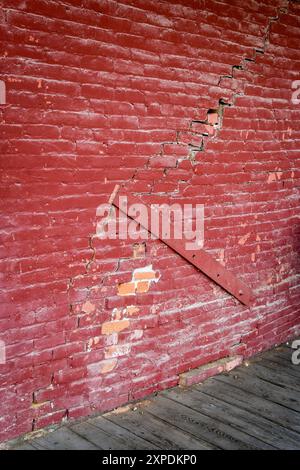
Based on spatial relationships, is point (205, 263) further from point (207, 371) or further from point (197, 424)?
point (197, 424)

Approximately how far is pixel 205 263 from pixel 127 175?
3.47 feet

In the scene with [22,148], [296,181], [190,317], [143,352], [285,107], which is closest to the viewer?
[22,148]

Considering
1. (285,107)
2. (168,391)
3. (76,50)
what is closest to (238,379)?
(168,391)

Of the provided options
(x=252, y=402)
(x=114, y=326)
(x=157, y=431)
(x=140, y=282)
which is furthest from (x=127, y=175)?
(x=252, y=402)

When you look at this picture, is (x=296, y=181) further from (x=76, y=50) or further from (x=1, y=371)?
(x=1, y=371)

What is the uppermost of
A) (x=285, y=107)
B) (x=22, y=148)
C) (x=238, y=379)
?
(x=285, y=107)

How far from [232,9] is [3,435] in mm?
3384

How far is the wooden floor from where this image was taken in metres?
3.14

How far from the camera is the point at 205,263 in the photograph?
4043 mm

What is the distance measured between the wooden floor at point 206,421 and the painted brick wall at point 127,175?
0.13m

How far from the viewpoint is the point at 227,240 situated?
4234 mm

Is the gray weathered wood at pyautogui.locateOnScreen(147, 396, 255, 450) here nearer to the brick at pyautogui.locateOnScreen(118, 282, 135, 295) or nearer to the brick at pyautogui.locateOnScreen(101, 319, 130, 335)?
the brick at pyautogui.locateOnScreen(101, 319, 130, 335)

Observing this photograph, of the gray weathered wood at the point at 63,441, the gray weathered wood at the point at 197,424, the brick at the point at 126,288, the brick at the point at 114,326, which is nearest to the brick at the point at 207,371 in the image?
the gray weathered wood at the point at 197,424

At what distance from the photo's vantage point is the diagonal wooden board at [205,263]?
3406 mm
